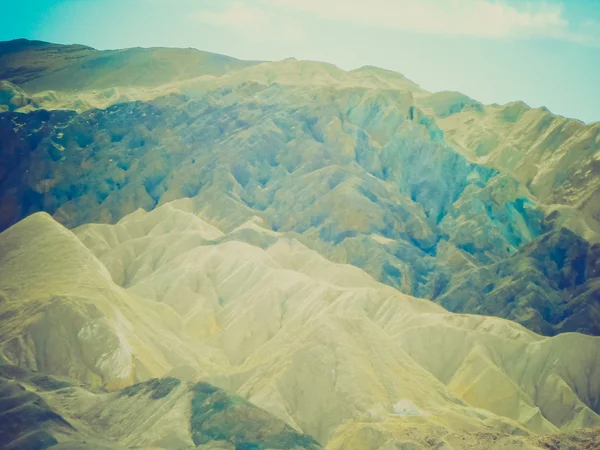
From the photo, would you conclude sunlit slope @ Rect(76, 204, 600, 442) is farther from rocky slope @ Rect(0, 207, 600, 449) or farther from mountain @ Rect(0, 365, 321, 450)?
mountain @ Rect(0, 365, 321, 450)

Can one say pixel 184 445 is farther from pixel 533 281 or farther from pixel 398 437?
pixel 533 281

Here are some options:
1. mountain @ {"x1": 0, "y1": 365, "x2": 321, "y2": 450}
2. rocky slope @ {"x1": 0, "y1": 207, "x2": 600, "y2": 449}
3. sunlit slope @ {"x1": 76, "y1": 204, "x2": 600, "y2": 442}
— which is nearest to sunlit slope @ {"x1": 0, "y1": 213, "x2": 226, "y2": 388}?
rocky slope @ {"x1": 0, "y1": 207, "x2": 600, "y2": 449}

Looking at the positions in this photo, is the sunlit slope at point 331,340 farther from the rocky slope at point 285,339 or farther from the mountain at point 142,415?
the mountain at point 142,415

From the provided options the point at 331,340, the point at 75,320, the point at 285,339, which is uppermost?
the point at 75,320

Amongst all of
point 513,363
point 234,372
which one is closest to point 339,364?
point 234,372

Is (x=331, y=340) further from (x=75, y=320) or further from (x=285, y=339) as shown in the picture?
(x=75, y=320)

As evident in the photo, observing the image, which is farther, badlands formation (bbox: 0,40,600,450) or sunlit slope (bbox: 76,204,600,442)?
sunlit slope (bbox: 76,204,600,442)

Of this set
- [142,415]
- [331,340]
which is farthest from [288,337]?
[142,415]

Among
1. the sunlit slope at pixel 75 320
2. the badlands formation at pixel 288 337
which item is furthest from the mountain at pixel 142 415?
the sunlit slope at pixel 75 320
